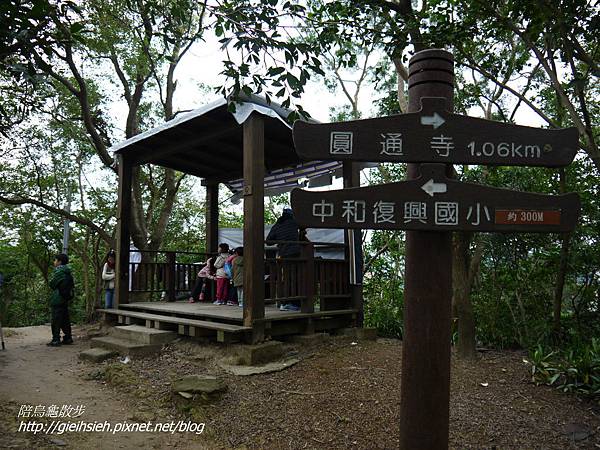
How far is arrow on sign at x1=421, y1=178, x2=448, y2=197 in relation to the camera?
Result: 245 cm

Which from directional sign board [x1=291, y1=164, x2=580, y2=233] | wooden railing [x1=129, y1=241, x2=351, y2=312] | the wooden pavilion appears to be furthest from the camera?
wooden railing [x1=129, y1=241, x2=351, y2=312]

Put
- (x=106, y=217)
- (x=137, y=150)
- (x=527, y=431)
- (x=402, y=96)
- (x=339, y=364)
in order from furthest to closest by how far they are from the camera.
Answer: (x=106, y=217)
(x=402, y=96)
(x=137, y=150)
(x=339, y=364)
(x=527, y=431)

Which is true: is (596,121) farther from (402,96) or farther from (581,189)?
(402,96)

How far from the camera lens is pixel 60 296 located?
8219 mm

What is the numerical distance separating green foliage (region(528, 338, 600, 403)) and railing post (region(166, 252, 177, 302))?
6537 millimetres

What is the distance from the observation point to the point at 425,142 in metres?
2.51

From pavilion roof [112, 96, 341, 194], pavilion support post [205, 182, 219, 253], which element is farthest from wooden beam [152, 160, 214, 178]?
pavilion support post [205, 182, 219, 253]

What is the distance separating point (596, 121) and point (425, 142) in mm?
6762

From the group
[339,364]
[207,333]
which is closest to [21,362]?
[207,333]

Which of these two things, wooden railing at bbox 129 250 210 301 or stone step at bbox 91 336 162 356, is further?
wooden railing at bbox 129 250 210 301

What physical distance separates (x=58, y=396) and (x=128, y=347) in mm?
1281

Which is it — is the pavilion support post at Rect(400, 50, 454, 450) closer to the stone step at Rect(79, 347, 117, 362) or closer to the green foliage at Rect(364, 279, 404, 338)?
the stone step at Rect(79, 347, 117, 362)

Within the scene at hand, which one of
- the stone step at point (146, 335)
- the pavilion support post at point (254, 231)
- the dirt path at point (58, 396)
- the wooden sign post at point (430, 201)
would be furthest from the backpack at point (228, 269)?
the wooden sign post at point (430, 201)

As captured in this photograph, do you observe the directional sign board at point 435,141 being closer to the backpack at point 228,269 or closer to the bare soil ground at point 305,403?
the bare soil ground at point 305,403
